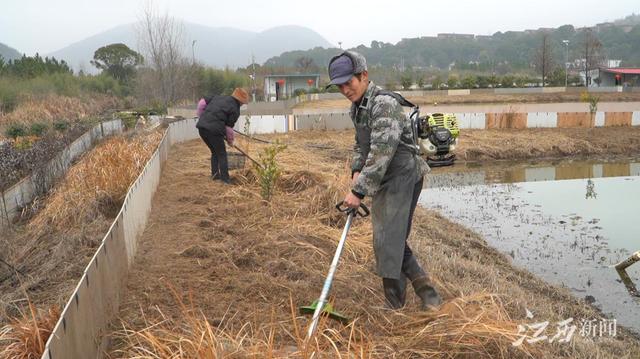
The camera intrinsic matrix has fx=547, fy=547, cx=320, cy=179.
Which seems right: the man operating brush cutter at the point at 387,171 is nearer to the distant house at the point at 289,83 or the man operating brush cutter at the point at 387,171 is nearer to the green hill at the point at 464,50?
the distant house at the point at 289,83

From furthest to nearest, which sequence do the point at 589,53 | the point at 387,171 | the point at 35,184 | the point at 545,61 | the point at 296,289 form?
the point at 589,53 → the point at 545,61 → the point at 35,184 → the point at 296,289 → the point at 387,171

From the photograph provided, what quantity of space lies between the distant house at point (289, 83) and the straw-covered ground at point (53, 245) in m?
40.9

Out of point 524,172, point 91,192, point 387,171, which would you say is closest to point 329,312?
point 387,171

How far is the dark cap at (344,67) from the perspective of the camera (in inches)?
133

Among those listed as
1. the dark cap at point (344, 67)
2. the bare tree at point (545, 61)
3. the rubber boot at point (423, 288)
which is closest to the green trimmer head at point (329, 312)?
the rubber boot at point (423, 288)

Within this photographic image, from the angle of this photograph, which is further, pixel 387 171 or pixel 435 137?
pixel 435 137

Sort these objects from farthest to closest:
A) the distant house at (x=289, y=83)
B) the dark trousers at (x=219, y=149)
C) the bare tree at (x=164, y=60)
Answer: the distant house at (x=289, y=83), the bare tree at (x=164, y=60), the dark trousers at (x=219, y=149)

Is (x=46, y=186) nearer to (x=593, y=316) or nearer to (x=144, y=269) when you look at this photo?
(x=144, y=269)

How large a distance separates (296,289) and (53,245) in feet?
9.92

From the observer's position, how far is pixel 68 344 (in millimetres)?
2484

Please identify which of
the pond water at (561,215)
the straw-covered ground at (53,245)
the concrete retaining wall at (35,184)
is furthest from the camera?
the concrete retaining wall at (35,184)

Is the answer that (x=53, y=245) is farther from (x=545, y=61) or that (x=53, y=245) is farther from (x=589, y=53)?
(x=589, y=53)

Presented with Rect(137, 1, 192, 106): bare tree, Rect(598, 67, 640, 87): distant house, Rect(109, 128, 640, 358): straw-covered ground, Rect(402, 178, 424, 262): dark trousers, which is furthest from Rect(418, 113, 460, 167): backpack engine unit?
Rect(598, 67, 640, 87): distant house

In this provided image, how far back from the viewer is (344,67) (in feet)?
11.0
